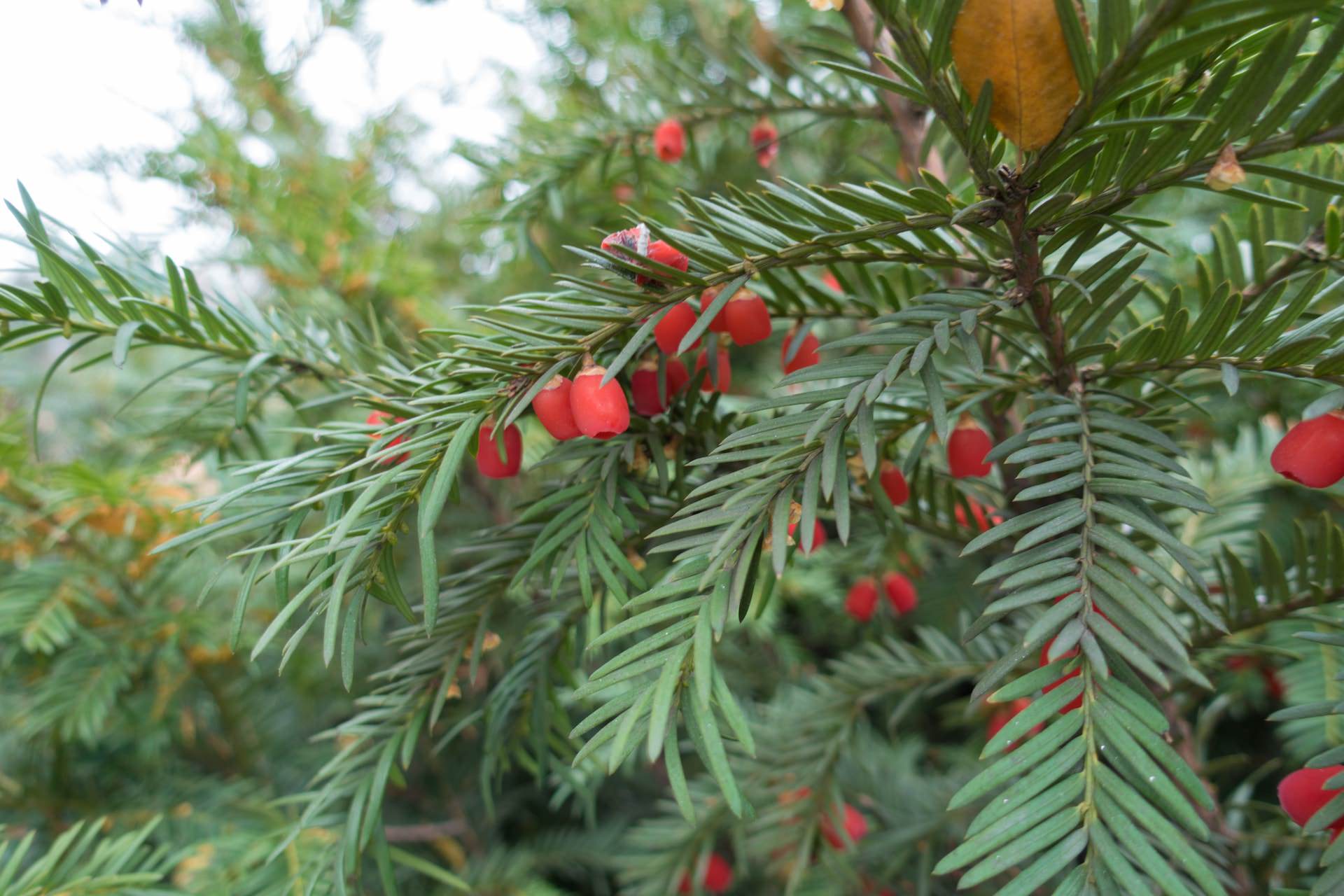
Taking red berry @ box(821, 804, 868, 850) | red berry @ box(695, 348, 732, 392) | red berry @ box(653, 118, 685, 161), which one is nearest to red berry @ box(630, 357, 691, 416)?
red berry @ box(695, 348, 732, 392)

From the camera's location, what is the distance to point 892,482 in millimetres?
411

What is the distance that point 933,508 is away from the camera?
48cm

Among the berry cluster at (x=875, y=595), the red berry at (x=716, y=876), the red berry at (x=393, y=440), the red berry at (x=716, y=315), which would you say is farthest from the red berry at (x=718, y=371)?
the red berry at (x=716, y=876)

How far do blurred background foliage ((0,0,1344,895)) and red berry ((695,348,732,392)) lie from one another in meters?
0.15

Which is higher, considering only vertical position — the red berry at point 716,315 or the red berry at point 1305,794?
the red berry at point 716,315

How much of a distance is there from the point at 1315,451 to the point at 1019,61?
0.17m

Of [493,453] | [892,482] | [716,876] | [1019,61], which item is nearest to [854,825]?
[716,876]

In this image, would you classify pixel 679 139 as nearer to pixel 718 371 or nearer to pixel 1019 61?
pixel 718 371

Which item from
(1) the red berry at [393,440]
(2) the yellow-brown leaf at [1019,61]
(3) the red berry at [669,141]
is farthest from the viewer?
(3) the red berry at [669,141]

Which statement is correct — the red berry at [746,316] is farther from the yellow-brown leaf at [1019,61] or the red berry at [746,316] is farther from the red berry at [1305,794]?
the red berry at [1305,794]

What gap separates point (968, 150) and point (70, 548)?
0.77 m

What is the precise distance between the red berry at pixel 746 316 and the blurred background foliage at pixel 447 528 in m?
0.16

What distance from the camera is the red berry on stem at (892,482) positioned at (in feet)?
1.34

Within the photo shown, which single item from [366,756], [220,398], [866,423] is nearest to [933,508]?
[866,423]
